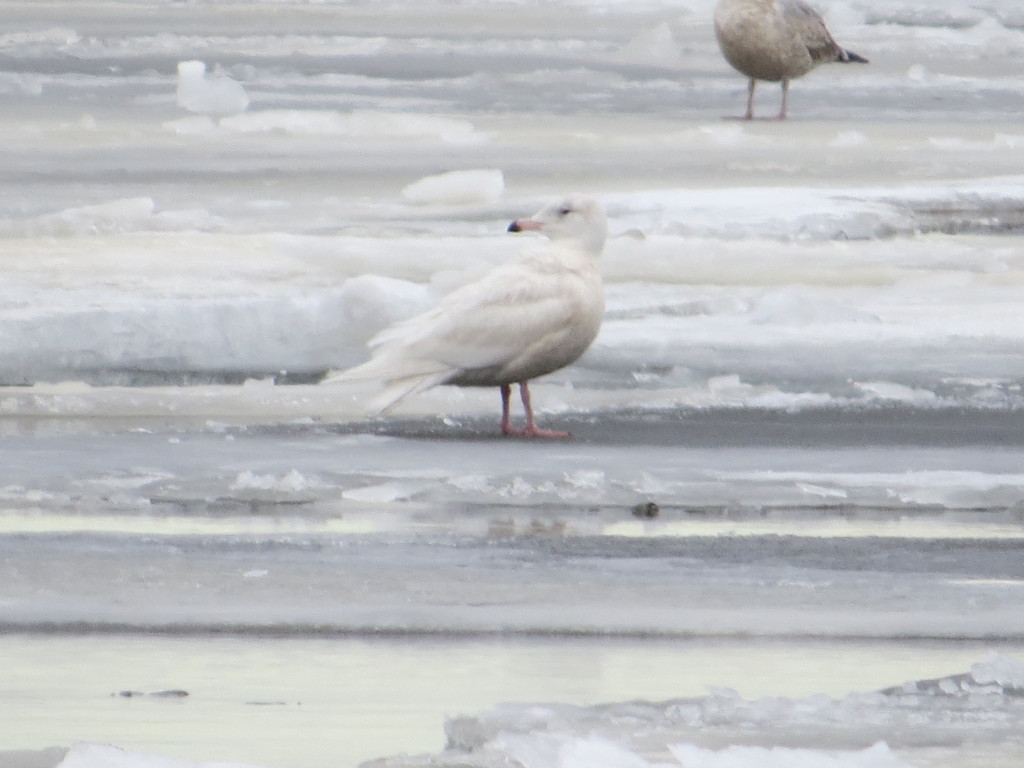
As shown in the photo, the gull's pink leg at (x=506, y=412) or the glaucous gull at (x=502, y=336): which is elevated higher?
the glaucous gull at (x=502, y=336)

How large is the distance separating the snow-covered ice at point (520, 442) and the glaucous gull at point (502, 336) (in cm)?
16

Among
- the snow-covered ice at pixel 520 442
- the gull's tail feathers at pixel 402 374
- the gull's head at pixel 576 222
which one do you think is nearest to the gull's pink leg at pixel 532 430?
the snow-covered ice at pixel 520 442

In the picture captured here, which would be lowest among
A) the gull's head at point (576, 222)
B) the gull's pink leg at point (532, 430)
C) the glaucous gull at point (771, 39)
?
the gull's pink leg at point (532, 430)

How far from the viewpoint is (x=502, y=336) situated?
256 inches

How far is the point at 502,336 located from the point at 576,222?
564mm

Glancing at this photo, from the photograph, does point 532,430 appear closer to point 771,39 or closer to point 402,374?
point 402,374

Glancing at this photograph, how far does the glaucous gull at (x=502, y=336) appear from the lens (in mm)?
6504

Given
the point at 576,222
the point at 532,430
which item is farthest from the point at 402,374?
the point at 576,222

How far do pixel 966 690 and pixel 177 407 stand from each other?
145 inches

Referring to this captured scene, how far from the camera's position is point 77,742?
3379mm

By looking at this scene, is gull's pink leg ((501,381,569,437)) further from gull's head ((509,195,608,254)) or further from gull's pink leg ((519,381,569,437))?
gull's head ((509,195,608,254))

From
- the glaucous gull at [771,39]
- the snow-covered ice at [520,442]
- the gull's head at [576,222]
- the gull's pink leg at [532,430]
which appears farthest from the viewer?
the glaucous gull at [771,39]

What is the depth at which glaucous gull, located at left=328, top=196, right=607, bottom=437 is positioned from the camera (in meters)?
6.50

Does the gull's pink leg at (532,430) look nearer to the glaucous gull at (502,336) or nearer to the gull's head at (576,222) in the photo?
the glaucous gull at (502,336)
